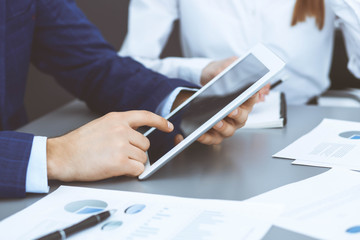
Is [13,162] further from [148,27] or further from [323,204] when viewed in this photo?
[148,27]

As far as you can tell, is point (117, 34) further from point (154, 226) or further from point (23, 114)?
point (154, 226)

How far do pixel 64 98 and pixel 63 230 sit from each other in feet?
5.32

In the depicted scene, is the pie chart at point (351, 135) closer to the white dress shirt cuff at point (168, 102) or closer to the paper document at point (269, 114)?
the paper document at point (269, 114)

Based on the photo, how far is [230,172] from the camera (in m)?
0.68

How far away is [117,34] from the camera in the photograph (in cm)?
200

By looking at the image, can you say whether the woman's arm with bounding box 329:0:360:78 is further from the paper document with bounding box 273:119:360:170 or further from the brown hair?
the paper document with bounding box 273:119:360:170

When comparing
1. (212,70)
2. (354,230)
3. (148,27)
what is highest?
(148,27)

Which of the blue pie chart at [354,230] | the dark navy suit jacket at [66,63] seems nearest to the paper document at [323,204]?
the blue pie chart at [354,230]

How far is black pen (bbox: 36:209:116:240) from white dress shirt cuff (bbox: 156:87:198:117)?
0.37m

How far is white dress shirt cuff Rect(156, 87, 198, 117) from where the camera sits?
0.89 m

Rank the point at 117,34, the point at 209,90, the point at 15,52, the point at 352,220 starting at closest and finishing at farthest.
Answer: the point at 352,220, the point at 209,90, the point at 15,52, the point at 117,34

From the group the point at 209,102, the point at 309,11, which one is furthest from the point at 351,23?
the point at 209,102

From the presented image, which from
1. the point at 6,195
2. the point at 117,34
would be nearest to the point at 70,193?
the point at 6,195

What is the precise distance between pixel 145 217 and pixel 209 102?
0.89ft
